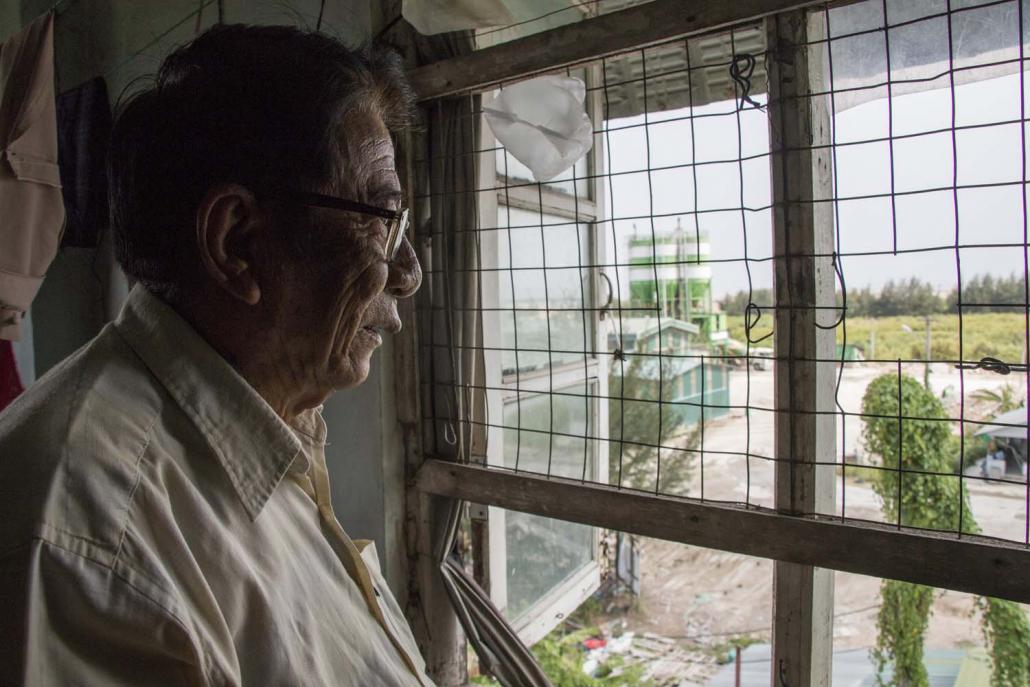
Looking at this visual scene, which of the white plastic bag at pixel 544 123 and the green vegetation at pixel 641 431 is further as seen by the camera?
the green vegetation at pixel 641 431

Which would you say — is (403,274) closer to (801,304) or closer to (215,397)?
(215,397)

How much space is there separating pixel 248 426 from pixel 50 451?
0.21 metres

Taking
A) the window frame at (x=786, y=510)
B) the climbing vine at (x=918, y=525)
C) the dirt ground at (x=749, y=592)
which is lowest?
the dirt ground at (x=749, y=592)

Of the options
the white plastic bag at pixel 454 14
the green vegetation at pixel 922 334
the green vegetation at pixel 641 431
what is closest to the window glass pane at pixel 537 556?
the white plastic bag at pixel 454 14

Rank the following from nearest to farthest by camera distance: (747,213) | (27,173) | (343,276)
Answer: (343,276)
(747,213)
(27,173)

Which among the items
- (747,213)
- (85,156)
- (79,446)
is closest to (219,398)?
(79,446)

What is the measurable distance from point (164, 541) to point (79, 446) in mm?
119

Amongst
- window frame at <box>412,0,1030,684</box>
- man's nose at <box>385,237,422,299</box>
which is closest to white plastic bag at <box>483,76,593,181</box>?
window frame at <box>412,0,1030,684</box>

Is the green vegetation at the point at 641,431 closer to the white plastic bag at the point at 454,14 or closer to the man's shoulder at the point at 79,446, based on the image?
the white plastic bag at the point at 454,14

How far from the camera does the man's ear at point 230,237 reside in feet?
2.50

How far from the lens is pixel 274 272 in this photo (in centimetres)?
81

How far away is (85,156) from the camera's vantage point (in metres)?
2.18

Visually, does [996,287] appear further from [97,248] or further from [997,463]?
[97,248]

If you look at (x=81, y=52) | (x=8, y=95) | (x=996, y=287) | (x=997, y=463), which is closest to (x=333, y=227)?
(x=8, y=95)
